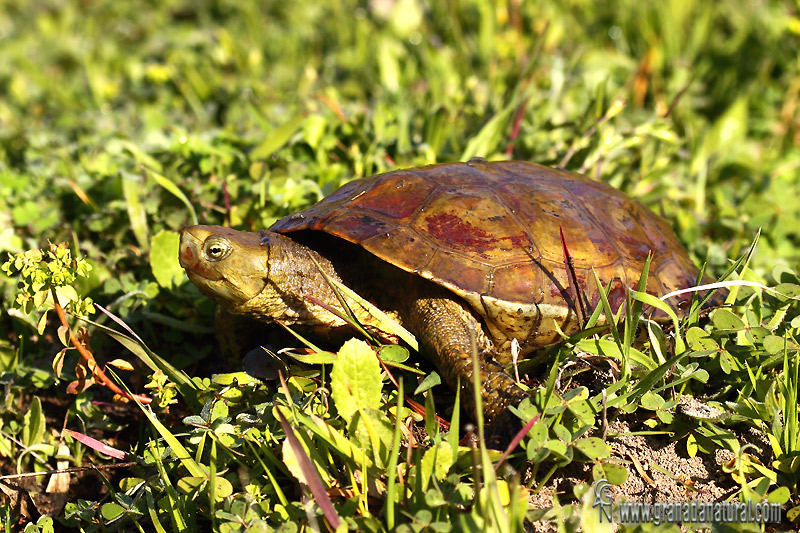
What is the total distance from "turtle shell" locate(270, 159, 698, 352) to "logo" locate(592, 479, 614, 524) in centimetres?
56

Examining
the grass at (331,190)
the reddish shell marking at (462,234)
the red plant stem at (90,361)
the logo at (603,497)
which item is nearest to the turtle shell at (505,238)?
the reddish shell marking at (462,234)

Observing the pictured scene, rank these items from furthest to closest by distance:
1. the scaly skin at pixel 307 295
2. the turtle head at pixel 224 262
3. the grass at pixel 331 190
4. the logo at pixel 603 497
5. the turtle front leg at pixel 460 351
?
1. the turtle head at pixel 224 262
2. the scaly skin at pixel 307 295
3. the turtle front leg at pixel 460 351
4. the grass at pixel 331 190
5. the logo at pixel 603 497

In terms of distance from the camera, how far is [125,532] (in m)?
1.92

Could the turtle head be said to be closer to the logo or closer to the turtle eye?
the turtle eye

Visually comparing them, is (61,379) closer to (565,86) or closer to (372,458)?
(372,458)

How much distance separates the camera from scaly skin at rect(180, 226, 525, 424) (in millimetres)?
2004

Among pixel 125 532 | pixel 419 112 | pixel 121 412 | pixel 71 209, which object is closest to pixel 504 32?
pixel 419 112

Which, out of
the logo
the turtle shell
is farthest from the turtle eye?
the logo

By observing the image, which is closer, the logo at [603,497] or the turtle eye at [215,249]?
the logo at [603,497]

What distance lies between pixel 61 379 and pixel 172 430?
566mm

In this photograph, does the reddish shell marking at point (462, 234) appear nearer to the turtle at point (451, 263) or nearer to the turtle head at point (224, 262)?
the turtle at point (451, 263)

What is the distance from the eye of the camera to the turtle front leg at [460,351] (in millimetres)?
1899

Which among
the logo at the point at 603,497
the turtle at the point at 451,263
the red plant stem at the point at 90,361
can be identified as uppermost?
the turtle at the point at 451,263

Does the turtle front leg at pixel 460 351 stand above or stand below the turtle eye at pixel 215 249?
below
